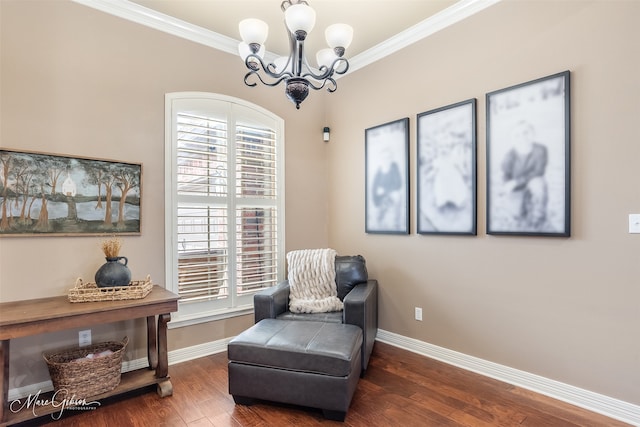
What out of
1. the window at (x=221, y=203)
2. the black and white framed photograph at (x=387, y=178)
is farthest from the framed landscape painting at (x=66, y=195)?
the black and white framed photograph at (x=387, y=178)

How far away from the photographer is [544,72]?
2311 millimetres

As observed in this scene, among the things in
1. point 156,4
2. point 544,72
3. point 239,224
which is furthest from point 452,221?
point 156,4

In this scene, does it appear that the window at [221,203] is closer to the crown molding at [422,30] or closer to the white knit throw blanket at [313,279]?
the white knit throw blanket at [313,279]

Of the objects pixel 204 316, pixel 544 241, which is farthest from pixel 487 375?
pixel 204 316

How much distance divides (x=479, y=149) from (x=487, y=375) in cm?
178

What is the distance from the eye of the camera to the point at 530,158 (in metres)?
2.35

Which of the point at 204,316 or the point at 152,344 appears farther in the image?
the point at 204,316

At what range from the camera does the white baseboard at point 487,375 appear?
2043 millimetres

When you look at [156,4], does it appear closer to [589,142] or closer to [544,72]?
[544,72]

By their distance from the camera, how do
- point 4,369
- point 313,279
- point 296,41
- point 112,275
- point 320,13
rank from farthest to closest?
point 313,279
point 320,13
point 112,275
point 296,41
point 4,369

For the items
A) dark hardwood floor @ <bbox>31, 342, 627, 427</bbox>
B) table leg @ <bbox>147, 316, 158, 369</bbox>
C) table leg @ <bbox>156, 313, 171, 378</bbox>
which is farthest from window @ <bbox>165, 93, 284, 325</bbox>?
dark hardwood floor @ <bbox>31, 342, 627, 427</bbox>

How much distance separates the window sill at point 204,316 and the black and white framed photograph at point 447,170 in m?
1.89

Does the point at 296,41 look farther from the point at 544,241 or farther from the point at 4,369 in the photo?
the point at 4,369

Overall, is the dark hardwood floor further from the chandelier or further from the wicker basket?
the chandelier
